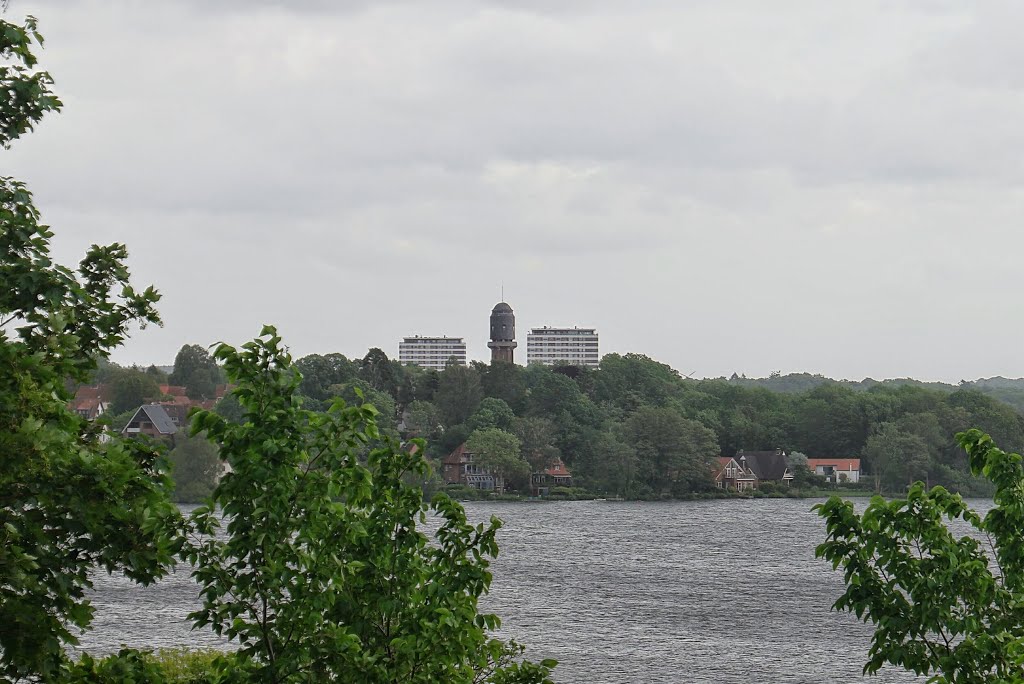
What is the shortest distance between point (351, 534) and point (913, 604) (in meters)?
6.25

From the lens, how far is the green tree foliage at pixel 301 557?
9484 millimetres

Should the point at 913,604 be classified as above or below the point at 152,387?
below

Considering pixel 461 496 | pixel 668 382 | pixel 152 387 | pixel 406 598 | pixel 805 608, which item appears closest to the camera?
pixel 406 598

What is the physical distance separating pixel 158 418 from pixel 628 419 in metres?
53.8

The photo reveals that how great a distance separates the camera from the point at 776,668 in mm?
45000

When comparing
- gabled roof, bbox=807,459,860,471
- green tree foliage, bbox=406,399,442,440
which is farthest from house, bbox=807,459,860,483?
green tree foliage, bbox=406,399,442,440

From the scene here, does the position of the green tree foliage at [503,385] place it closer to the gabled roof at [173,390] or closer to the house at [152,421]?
the house at [152,421]

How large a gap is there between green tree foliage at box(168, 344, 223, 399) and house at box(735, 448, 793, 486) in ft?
245

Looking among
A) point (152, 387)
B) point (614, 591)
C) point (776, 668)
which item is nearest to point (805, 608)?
point (614, 591)

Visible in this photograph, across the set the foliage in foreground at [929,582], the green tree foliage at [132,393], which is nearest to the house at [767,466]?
the green tree foliage at [132,393]

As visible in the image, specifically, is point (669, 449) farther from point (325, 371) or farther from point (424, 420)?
point (325, 371)

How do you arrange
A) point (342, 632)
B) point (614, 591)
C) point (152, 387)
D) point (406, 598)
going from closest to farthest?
point (342, 632)
point (406, 598)
point (614, 591)
point (152, 387)

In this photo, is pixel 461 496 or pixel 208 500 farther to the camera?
pixel 461 496

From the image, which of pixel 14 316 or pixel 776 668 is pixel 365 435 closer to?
pixel 14 316
